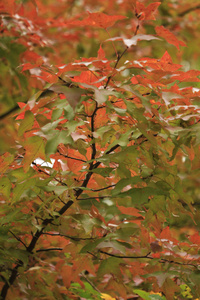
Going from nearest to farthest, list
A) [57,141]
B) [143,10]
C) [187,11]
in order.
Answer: [57,141] → [143,10] → [187,11]

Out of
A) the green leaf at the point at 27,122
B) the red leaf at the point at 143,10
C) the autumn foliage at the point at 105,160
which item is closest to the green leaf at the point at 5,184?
the autumn foliage at the point at 105,160

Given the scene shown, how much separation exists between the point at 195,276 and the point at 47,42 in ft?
4.17

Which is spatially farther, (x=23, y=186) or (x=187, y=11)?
(x=187, y=11)

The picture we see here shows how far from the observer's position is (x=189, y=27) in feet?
6.61

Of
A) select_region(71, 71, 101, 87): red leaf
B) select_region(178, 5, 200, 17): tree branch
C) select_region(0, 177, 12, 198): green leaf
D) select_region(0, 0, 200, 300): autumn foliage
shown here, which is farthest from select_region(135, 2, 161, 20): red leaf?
select_region(178, 5, 200, 17): tree branch

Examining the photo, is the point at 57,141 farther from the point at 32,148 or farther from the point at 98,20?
the point at 98,20

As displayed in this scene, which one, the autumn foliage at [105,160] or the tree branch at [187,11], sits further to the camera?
the tree branch at [187,11]

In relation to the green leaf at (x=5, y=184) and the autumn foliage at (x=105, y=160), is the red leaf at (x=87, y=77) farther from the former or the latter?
the green leaf at (x=5, y=184)

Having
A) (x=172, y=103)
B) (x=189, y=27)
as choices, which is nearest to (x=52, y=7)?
(x=189, y=27)

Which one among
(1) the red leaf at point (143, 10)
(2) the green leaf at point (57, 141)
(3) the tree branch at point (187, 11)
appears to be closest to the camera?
(2) the green leaf at point (57, 141)

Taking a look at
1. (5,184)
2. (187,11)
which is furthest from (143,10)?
(187,11)

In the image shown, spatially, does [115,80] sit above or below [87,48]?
above

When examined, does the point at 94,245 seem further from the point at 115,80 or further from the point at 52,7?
the point at 52,7

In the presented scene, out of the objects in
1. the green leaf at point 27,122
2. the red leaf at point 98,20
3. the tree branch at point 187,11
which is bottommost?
the tree branch at point 187,11
